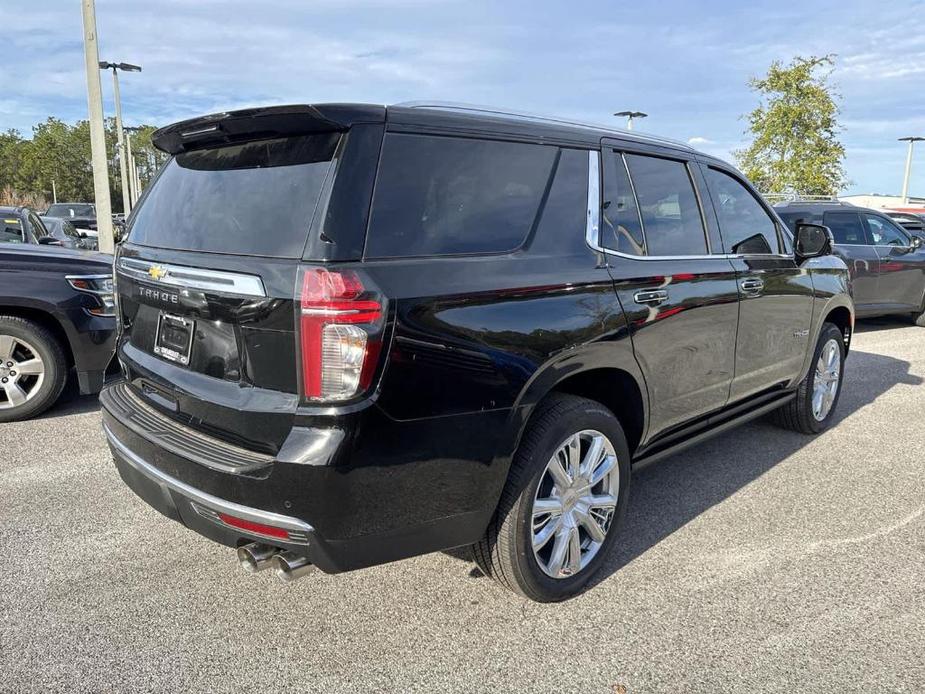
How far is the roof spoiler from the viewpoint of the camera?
7.47ft

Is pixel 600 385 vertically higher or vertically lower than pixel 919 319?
higher

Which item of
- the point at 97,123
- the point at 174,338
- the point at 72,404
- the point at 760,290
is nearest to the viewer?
the point at 174,338

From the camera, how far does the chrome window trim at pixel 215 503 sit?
2.22 metres

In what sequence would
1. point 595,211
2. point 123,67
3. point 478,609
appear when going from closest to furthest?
point 478,609, point 595,211, point 123,67

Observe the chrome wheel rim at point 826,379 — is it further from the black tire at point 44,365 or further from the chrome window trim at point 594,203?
the black tire at point 44,365

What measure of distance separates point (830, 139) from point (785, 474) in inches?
914

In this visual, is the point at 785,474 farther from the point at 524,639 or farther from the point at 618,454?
the point at 524,639

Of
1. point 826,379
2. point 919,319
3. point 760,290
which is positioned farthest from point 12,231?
point 919,319

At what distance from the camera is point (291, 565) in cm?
238

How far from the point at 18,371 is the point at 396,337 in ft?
13.2

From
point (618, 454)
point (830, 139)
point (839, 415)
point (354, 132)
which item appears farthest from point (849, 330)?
point (830, 139)

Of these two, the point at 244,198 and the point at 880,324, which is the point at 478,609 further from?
the point at 880,324

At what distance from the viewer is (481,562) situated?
2.80 meters

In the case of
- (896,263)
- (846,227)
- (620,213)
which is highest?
(620,213)
